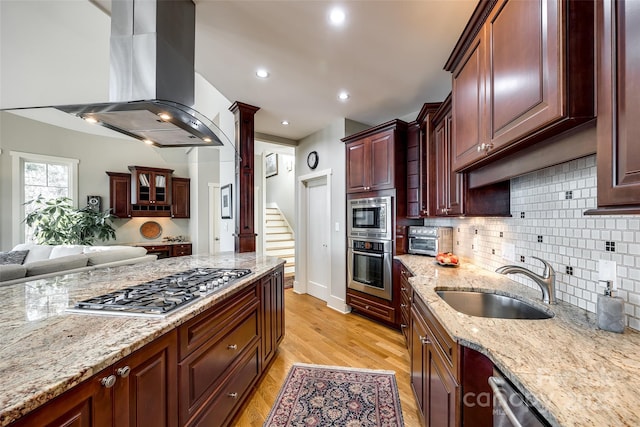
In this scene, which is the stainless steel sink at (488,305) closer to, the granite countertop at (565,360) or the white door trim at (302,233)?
the granite countertop at (565,360)

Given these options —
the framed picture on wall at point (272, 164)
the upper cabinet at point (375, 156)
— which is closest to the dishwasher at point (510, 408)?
the upper cabinet at point (375, 156)

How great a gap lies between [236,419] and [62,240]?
310cm

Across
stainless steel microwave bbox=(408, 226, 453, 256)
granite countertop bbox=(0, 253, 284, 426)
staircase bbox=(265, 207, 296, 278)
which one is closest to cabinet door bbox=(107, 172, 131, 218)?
granite countertop bbox=(0, 253, 284, 426)

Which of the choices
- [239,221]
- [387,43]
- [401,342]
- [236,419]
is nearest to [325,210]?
[239,221]

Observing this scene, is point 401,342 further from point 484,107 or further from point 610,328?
point 484,107

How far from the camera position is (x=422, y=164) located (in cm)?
288

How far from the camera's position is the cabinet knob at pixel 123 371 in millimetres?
838

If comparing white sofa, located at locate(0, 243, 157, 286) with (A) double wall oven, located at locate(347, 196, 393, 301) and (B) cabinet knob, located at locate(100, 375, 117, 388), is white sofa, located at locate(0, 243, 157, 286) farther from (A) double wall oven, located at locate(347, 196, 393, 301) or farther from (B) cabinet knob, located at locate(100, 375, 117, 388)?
(A) double wall oven, located at locate(347, 196, 393, 301)

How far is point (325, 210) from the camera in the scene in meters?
4.20

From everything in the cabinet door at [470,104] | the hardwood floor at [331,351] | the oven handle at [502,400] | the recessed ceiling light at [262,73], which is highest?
the recessed ceiling light at [262,73]

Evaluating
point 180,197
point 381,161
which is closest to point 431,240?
point 381,161

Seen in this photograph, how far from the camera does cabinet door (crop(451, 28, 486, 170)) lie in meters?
1.35

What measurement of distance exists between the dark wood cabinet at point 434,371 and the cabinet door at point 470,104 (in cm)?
101

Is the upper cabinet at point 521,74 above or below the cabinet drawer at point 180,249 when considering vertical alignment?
above
